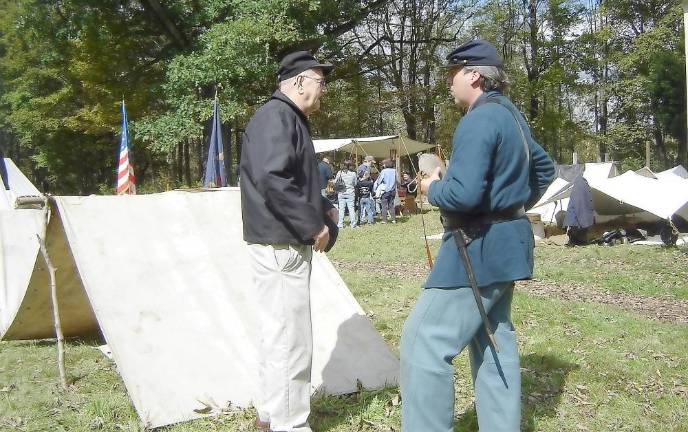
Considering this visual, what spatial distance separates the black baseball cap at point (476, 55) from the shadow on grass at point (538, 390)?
1.96 m

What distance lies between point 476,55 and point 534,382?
2.43 meters

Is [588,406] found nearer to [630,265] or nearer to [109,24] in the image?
[630,265]

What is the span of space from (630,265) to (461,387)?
22.9 ft

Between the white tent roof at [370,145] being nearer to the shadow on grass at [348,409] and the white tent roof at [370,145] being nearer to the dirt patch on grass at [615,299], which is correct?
the dirt patch on grass at [615,299]

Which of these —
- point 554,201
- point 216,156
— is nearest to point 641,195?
point 554,201

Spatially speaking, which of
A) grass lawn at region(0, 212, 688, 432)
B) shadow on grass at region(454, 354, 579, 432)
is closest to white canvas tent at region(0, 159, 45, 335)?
grass lawn at region(0, 212, 688, 432)

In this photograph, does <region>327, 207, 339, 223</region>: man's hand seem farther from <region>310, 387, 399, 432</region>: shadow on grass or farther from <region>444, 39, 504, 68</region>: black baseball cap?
<region>310, 387, 399, 432</region>: shadow on grass

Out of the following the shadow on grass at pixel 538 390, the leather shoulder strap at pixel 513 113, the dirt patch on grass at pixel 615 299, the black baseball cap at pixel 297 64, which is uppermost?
the black baseball cap at pixel 297 64

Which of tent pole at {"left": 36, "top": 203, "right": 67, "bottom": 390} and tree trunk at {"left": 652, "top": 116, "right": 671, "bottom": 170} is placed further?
tree trunk at {"left": 652, "top": 116, "right": 671, "bottom": 170}

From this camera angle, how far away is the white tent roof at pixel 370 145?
22219 millimetres

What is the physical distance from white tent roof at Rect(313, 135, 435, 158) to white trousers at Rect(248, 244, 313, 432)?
17526mm

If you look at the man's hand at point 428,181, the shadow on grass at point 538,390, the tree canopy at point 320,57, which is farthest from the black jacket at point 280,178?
the tree canopy at point 320,57

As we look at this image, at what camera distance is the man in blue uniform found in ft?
8.98

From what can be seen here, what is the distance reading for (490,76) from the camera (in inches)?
114
